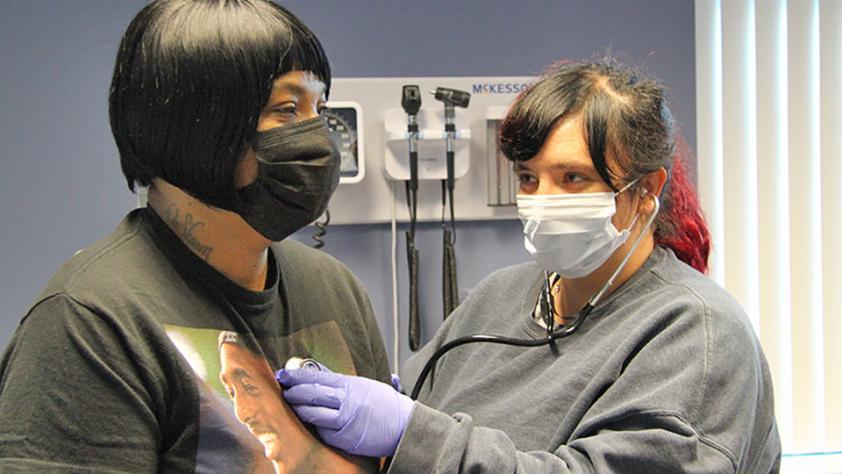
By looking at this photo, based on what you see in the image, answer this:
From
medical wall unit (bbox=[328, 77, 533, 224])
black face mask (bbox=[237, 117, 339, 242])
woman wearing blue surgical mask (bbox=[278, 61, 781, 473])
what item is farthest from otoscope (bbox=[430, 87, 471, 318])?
black face mask (bbox=[237, 117, 339, 242])

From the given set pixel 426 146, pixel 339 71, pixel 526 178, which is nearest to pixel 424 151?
pixel 426 146

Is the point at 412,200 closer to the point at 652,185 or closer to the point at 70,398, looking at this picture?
the point at 652,185

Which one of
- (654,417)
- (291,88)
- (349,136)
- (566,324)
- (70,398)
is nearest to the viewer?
(70,398)

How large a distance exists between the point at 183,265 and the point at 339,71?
1145 millimetres

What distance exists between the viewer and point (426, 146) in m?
1.90

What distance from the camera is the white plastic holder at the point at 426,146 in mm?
1887

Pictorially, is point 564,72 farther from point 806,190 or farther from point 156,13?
point 806,190

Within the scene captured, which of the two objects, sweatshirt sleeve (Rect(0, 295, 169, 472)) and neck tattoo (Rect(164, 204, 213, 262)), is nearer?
sweatshirt sleeve (Rect(0, 295, 169, 472))

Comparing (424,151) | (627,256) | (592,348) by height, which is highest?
(424,151)

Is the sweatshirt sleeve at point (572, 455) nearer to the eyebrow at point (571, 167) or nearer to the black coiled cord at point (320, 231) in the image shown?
the eyebrow at point (571, 167)

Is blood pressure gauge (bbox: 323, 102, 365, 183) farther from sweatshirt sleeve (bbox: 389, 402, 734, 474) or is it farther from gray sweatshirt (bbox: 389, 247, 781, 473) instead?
sweatshirt sleeve (bbox: 389, 402, 734, 474)

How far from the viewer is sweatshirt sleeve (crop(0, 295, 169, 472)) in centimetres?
68

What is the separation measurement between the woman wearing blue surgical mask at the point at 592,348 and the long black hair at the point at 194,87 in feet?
0.94

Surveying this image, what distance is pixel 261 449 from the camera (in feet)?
2.78
